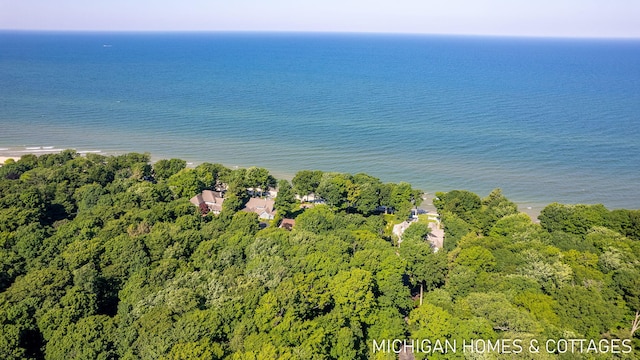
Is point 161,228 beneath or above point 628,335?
above

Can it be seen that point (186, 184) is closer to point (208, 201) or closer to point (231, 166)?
point (208, 201)

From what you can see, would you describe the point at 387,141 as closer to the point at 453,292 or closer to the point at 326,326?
the point at 453,292

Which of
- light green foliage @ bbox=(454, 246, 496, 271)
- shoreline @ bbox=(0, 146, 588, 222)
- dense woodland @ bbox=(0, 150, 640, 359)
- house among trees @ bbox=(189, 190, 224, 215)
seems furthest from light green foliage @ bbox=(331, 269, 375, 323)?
shoreline @ bbox=(0, 146, 588, 222)

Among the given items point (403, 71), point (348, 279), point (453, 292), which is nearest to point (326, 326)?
point (348, 279)

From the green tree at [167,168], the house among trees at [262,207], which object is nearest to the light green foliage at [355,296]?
the house among trees at [262,207]

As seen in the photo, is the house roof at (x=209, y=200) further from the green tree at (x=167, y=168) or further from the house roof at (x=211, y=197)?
the green tree at (x=167, y=168)
